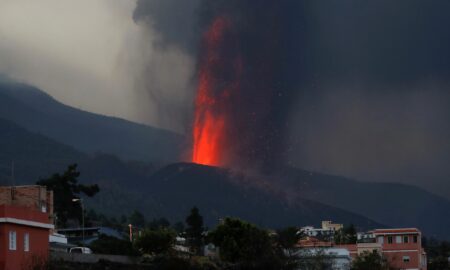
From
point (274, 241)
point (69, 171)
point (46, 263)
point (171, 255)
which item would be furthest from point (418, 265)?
point (46, 263)

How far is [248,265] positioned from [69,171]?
50.8m

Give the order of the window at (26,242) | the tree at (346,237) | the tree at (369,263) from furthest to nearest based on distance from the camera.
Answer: the tree at (346,237) → the tree at (369,263) → the window at (26,242)

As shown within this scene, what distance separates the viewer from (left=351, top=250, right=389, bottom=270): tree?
12124 centimetres

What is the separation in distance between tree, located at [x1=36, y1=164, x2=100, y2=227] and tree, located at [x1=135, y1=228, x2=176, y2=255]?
40376mm

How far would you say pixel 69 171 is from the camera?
144 metres

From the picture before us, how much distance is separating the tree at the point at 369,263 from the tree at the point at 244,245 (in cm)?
1752

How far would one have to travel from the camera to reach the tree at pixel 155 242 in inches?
3939

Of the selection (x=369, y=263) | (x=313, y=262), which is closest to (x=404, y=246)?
(x=369, y=263)

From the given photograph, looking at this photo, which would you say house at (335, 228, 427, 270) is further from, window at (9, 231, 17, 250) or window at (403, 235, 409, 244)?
window at (9, 231, 17, 250)

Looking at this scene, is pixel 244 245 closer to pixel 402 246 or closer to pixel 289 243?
pixel 289 243

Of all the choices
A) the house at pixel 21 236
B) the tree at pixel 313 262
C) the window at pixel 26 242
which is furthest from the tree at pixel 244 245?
the window at pixel 26 242

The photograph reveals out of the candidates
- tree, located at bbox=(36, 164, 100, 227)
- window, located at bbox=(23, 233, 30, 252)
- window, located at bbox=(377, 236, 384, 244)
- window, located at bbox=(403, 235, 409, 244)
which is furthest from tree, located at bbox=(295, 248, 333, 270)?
window, located at bbox=(403, 235, 409, 244)

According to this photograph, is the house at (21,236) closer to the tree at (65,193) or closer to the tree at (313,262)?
the tree at (313,262)

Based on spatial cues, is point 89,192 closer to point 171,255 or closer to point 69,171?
point 69,171
